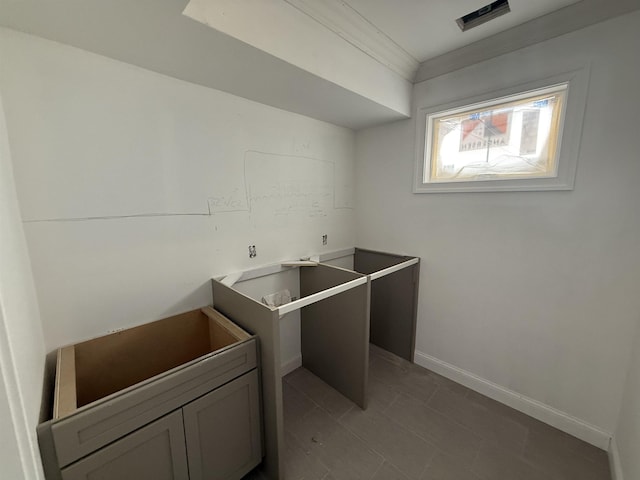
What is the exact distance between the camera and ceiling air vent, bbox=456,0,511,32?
1414mm

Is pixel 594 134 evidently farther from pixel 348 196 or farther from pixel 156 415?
pixel 156 415

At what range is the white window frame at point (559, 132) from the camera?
57.1 inches

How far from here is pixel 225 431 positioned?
4.07ft

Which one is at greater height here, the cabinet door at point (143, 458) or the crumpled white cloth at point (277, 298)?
the crumpled white cloth at point (277, 298)

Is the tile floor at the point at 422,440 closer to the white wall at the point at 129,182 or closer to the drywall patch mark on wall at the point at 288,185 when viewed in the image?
the white wall at the point at 129,182

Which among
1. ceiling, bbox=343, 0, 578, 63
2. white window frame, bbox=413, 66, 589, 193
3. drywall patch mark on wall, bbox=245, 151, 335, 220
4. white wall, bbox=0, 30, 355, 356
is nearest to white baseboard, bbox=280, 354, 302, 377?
white wall, bbox=0, 30, 355, 356

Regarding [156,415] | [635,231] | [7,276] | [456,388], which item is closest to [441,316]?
[456,388]

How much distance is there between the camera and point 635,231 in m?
1.37

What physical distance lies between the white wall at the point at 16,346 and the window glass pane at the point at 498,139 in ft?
7.62

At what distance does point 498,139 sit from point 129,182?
2327mm

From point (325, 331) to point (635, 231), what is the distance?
1.93m

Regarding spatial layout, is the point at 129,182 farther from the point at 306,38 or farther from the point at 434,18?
the point at 434,18

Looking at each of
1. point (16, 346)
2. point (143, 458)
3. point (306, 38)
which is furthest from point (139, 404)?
point (306, 38)

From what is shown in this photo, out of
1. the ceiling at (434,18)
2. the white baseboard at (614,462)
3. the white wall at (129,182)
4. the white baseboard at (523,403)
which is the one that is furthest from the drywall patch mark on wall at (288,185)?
the white baseboard at (614,462)
